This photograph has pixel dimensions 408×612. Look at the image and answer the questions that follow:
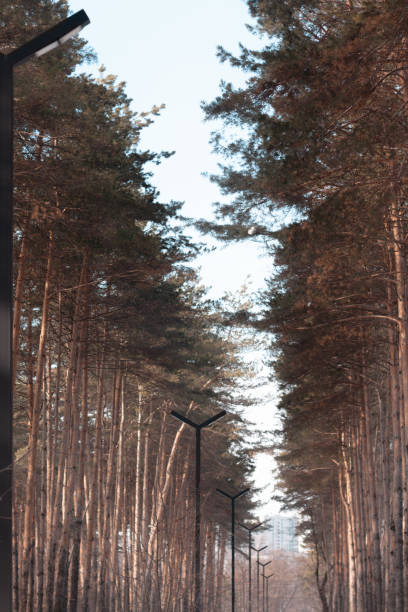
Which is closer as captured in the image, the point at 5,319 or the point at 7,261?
the point at 5,319

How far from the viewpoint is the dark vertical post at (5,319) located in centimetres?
457

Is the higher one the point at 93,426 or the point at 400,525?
the point at 93,426

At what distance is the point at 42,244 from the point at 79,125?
8.22 feet

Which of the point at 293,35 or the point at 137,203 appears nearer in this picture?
the point at 293,35

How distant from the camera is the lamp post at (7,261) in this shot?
4.59 m

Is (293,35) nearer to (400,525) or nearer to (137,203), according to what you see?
(137,203)

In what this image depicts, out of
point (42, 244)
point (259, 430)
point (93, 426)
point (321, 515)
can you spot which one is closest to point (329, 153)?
point (42, 244)

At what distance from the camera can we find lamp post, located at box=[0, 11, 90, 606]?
4.59 meters

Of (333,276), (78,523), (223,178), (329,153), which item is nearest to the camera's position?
(329,153)

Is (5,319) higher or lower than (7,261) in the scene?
lower

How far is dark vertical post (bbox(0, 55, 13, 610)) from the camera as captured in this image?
4566mm

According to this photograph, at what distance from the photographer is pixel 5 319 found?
502 centimetres

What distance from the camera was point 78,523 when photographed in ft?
65.9

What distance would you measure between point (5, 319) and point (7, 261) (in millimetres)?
392
